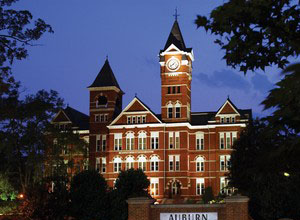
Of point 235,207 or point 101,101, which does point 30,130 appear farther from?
point 235,207

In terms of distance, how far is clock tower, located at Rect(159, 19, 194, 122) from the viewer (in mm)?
68944

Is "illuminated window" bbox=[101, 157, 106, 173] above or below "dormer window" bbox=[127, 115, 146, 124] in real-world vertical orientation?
below

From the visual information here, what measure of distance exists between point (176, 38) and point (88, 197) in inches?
1509

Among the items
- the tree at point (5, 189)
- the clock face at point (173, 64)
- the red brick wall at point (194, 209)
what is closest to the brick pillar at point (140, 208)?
the red brick wall at point (194, 209)

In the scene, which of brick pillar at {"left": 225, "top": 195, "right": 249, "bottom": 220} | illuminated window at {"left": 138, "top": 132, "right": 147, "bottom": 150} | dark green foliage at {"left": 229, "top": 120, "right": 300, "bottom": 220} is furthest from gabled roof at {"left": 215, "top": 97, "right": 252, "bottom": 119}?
brick pillar at {"left": 225, "top": 195, "right": 249, "bottom": 220}

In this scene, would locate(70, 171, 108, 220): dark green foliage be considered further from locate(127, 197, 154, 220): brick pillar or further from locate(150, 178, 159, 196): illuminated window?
locate(150, 178, 159, 196): illuminated window

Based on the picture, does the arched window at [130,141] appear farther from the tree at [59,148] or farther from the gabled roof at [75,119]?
the tree at [59,148]

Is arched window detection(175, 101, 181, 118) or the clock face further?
the clock face

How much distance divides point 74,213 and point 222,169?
33.7m

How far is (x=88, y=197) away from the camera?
37531 mm

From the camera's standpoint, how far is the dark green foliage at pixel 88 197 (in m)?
37.1

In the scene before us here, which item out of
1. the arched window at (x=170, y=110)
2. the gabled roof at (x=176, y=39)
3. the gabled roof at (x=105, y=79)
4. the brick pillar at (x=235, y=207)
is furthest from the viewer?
the gabled roof at (x=105, y=79)

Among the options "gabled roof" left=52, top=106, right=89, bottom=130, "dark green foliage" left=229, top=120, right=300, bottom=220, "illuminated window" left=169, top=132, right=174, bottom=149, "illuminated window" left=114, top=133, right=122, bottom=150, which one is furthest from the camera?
"gabled roof" left=52, top=106, right=89, bottom=130

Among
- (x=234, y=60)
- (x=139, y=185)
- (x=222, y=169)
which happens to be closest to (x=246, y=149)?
(x=139, y=185)
